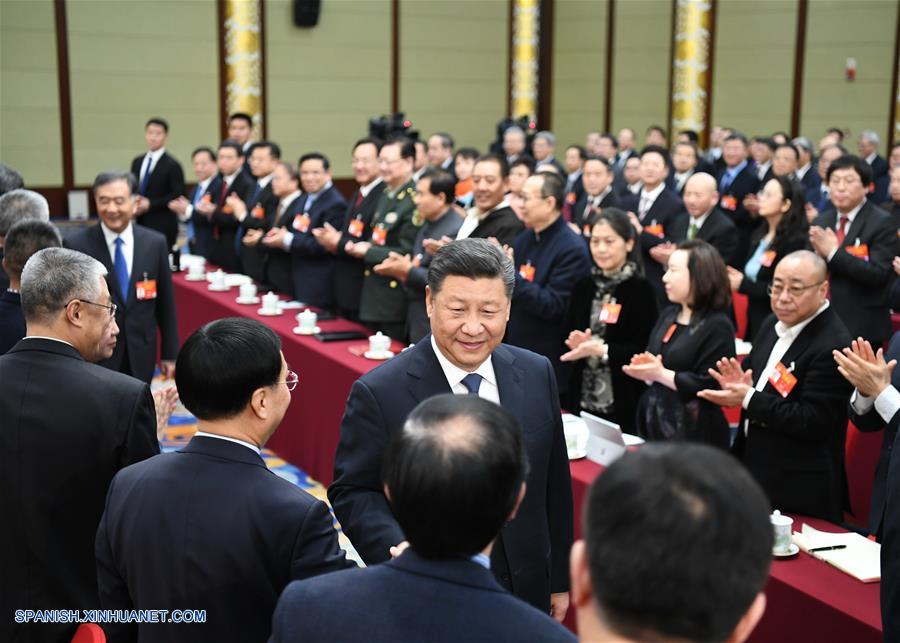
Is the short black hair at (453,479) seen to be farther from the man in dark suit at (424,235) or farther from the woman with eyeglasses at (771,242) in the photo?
the woman with eyeglasses at (771,242)

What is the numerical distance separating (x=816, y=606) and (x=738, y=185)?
7.32m

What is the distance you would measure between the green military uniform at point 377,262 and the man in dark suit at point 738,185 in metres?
3.15

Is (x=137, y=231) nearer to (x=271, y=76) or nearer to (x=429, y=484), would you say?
(x=429, y=484)

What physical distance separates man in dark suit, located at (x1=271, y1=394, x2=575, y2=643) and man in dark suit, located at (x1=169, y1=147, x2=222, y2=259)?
6.76 m

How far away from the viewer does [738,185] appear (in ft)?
30.0

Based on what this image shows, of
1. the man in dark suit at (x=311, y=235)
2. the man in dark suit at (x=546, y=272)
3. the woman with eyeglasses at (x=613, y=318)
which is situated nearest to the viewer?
the woman with eyeglasses at (x=613, y=318)

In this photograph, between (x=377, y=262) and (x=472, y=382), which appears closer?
(x=472, y=382)

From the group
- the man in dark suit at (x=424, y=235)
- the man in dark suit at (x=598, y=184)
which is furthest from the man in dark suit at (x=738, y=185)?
the man in dark suit at (x=424, y=235)

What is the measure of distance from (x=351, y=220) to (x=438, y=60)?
25.7ft

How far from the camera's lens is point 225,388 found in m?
1.78

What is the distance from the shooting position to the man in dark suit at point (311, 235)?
636cm

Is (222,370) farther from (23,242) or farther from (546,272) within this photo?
(546,272)

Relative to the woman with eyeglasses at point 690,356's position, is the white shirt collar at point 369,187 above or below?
above

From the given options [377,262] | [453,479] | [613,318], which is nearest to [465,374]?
[453,479]
